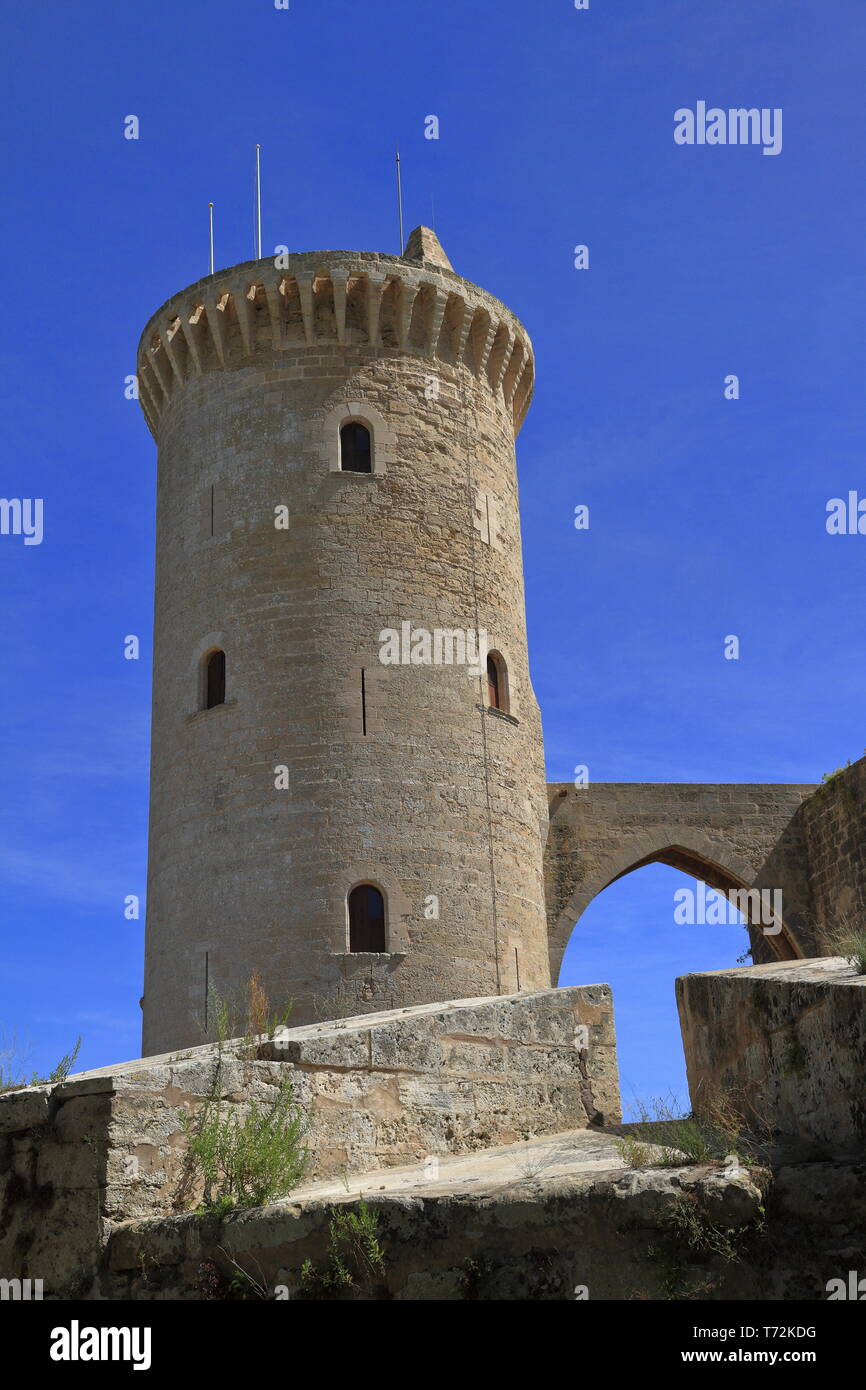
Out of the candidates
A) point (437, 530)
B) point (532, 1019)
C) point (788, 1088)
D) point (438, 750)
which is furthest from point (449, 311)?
point (788, 1088)

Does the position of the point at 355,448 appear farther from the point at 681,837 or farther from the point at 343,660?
the point at 681,837

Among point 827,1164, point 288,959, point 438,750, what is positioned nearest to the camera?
point 827,1164

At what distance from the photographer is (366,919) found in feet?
50.2

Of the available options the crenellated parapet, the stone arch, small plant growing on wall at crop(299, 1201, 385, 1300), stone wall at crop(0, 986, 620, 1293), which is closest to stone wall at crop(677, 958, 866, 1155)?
stone wall at crop(0, 986, 620, 1293)

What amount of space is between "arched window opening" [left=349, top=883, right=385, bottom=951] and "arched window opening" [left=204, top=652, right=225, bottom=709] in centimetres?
314

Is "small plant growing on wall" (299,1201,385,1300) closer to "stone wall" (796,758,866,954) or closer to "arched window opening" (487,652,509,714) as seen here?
"arched window opening" (487,652,509,714)

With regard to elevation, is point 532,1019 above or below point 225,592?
below

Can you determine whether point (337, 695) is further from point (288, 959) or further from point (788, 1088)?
point (788, 1088)

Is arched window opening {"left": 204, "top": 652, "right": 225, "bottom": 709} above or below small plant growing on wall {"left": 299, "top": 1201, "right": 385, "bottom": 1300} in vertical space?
above

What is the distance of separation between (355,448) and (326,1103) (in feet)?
38.5

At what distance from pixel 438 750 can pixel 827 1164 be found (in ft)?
37.7

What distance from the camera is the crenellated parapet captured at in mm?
17578

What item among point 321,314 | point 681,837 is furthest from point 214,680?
point 681,837

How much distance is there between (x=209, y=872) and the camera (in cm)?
1584
